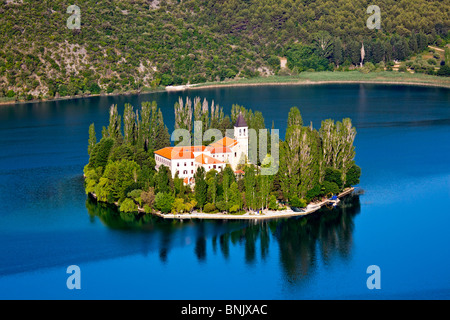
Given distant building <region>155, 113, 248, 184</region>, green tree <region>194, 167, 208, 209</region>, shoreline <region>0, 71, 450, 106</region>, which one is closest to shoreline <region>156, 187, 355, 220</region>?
green tree <region>194, 167, 208, 209</region>

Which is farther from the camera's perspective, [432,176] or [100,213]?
[432,176]

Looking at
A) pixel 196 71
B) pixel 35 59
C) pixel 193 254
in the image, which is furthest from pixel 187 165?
pixel 196 71

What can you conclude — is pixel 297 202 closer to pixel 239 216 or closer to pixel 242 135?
pixel 239 216

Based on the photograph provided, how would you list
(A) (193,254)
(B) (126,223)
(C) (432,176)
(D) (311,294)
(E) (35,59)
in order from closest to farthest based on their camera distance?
(D) (311,294), (A) (193,254), (B) (126,223), (C) (432,176), (E) (35,59)

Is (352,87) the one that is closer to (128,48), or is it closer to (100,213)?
(128,48)

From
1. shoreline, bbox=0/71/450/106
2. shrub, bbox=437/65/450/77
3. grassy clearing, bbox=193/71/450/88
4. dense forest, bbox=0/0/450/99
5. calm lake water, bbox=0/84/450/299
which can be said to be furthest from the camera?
grassy clearing, bbox=193/71/450/88

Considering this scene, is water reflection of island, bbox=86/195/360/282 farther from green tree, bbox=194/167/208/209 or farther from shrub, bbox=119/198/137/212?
green tree, bbox=194/167/208/209
